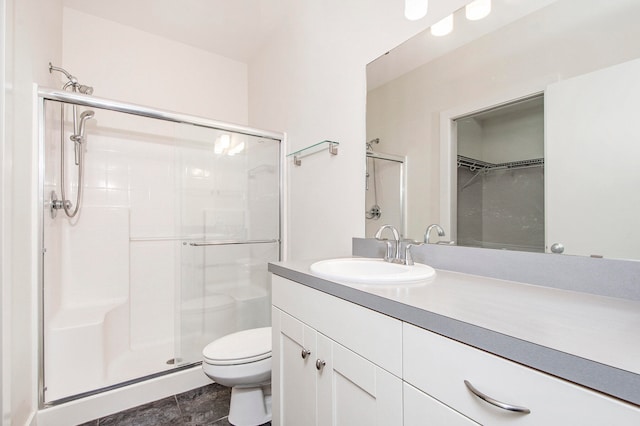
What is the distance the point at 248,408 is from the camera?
1.48 meters

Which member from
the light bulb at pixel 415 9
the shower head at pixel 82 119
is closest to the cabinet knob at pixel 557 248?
the light bulb at pixel 415 9

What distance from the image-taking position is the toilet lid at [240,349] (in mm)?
1370

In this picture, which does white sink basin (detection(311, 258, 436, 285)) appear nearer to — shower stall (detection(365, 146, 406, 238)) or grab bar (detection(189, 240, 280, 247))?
shower stall (detection(365, 146, 406, 238))

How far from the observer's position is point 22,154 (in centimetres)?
127

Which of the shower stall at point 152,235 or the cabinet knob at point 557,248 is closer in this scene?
the cabinet knob at point 557,248

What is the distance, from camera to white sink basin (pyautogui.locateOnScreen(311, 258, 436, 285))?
34.6 inches

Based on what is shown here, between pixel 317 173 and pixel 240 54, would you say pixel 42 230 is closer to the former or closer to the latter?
pixel 317 173

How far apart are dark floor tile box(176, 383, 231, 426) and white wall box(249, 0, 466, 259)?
983 millimetres

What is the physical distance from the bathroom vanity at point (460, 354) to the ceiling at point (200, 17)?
2.12 m

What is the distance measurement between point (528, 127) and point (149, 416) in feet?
7.32

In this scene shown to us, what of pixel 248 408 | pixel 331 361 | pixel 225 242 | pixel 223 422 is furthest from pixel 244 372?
pixel 225 242

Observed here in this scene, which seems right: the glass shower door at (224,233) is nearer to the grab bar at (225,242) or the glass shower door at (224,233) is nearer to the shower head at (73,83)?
the grab bar at (225,242)

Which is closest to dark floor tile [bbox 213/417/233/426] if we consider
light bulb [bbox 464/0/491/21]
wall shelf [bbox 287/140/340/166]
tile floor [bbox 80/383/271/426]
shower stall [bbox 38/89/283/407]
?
tile floor [bbox 80/383/271/426]

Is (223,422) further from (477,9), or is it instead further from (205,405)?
(477,9)
